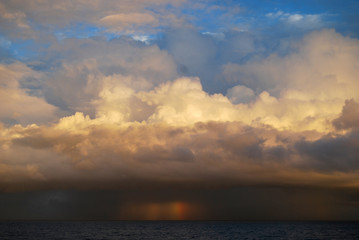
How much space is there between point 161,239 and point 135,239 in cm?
1370

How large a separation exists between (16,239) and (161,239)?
242 feet

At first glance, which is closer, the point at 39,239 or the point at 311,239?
the point at 39,239

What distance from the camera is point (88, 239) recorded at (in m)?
191

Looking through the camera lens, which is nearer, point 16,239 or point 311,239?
point 16,239

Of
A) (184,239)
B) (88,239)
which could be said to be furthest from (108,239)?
(184,239)

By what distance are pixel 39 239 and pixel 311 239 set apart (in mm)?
143498

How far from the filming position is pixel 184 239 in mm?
196125

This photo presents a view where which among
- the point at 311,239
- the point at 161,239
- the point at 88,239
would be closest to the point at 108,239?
the point at 88,239

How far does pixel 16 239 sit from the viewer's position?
18712 cm

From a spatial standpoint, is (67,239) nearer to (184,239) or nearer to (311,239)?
(184,239)

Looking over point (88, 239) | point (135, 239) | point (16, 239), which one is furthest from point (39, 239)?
point (135, 239)

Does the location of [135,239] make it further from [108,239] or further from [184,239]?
[184,239]

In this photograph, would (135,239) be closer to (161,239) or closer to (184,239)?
(161,239)

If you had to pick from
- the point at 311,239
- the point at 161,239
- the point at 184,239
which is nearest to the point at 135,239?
the point at 161,239
